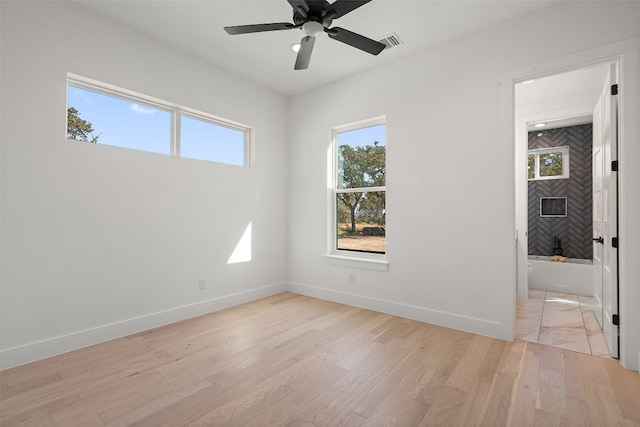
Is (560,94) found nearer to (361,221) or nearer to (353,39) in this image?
(361,221)

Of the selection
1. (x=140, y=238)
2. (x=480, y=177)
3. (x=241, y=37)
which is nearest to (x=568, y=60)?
(x=480, y=177)

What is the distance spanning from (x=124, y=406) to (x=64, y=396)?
46 centimetres

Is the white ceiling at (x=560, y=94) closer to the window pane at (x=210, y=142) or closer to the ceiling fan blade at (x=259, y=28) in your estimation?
the ceiling fan blade at (x=259, y=28)

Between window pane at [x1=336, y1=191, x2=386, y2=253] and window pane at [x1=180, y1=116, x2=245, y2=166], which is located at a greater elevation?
window pane at [x1=180, y1=116, x2=245, y2=166]

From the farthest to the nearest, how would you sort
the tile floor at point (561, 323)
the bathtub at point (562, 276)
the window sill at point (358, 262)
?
the bathtub at point (562, 276) → the window sill at point (358, 262) → the tile floor at point (561, 323)

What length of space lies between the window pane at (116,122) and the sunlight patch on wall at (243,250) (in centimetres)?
138

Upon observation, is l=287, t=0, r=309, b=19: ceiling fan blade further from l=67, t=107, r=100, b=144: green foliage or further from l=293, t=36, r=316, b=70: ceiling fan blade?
l=67, t=107, r=100, b=144: green foliage

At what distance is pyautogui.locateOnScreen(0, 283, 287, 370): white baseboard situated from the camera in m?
2.33

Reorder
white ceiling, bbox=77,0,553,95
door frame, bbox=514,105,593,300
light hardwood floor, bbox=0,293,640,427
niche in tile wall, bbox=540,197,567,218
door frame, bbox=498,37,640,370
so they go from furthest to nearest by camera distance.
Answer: niche in tile wall, bbox=540,197,567,218
door frame, bbox=514,105,593,300
white ceiling, bbox=77,0,553,95
door frame, bbox=498,37,640,370
light hardwood floor, bbox=0,293,640,427

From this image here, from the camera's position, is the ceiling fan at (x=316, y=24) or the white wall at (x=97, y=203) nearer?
the ceiling fan at (x=316, y=24)

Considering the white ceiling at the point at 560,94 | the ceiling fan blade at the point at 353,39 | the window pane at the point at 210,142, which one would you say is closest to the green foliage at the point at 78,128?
the window pane at the point at 210,142

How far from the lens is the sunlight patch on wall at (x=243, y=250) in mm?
3896

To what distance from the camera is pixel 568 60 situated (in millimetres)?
2535

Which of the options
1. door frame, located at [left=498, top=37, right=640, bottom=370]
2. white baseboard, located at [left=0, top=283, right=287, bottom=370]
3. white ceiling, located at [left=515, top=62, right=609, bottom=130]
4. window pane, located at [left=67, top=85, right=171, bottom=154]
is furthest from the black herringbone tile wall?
window pane, located at [left=67, top=85, right=171, bottom=154]
